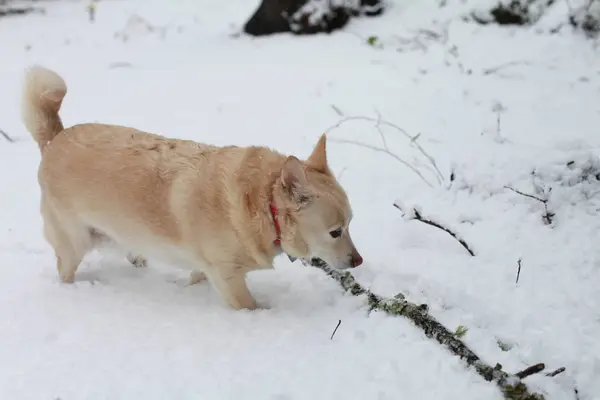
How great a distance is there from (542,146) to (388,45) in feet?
11.6

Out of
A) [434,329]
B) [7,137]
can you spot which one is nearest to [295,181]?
[434,329]

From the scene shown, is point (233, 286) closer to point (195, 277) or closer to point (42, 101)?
point (195, 277)

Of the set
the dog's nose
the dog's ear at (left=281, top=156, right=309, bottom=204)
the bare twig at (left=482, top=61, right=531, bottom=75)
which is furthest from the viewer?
the bare twig at (left=482, top=61, right=531, bottom=75)

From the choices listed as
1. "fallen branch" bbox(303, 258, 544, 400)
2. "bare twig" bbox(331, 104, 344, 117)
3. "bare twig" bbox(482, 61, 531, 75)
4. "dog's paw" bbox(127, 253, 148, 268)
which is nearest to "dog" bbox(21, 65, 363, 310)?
"fallen branch" bbox(303, 258, 544, 400)

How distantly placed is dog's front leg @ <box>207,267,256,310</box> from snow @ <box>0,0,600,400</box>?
0.09 metres

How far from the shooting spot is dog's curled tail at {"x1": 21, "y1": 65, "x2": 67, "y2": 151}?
3393mm

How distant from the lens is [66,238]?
11.5ft

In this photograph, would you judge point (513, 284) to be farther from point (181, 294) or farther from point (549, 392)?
point (181, 294)

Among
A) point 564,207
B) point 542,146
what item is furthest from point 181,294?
point 542,146

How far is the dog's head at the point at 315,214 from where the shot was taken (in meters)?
2.84

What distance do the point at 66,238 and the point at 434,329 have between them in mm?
2273

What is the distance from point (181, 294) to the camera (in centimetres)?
347

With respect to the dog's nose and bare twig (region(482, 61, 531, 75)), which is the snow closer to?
bare twig (region(482, 61, 531, 75))

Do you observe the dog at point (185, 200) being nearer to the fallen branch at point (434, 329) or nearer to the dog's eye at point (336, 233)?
the dog's eye at point (336, 233)
